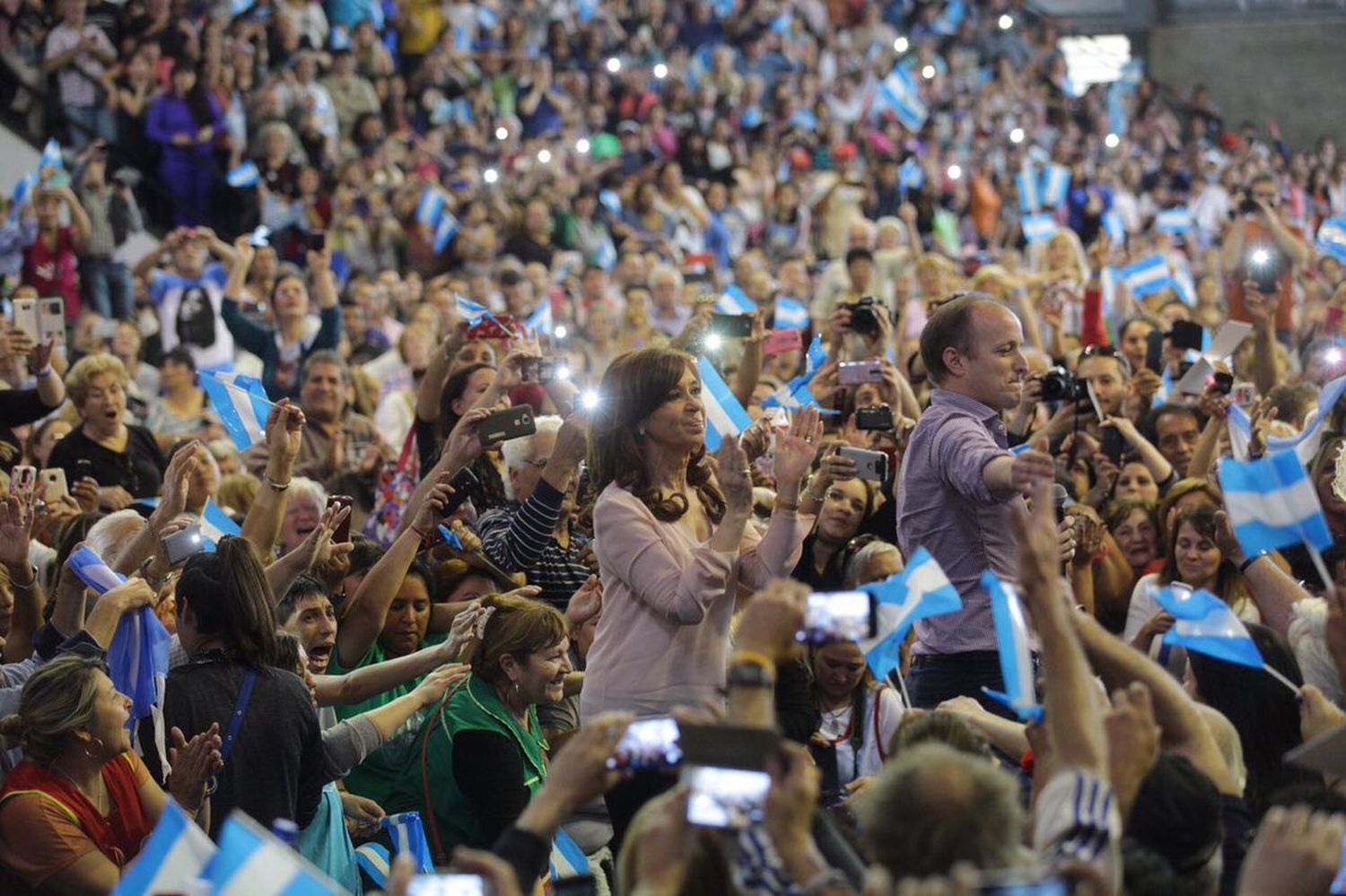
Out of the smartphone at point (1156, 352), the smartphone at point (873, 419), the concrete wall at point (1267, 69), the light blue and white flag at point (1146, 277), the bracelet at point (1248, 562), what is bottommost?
the concrete wall at point (1267, 69)

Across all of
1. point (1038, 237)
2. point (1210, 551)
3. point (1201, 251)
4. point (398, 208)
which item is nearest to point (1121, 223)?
point (1201, 251)

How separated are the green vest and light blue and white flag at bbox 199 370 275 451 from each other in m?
1.58

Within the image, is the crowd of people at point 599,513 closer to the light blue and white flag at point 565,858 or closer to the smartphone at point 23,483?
the smartphone at point 23,483

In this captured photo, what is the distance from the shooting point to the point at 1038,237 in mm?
11367

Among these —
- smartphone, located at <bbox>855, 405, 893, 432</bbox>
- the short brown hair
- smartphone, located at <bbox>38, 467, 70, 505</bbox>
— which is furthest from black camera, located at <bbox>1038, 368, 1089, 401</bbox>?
smartphone, located at <bbox>38, 467, 70, 505</bbox>

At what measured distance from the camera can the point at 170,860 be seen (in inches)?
108

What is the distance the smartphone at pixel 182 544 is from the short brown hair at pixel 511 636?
761 millimetres

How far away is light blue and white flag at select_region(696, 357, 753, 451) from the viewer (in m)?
5.27

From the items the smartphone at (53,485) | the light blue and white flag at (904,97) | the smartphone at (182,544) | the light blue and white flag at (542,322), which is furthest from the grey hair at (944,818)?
the light blue and white flag at (904,97)

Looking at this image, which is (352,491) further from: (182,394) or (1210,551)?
(1210,551)

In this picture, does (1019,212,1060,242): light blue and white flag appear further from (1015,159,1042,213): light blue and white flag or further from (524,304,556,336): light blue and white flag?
(524,304,556,336): light blue and white flag

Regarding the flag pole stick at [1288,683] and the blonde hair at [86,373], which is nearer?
the flag pole stick at [1288,683]

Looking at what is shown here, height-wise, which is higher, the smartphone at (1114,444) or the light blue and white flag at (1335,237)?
the light blue and white flag at (1335,237)

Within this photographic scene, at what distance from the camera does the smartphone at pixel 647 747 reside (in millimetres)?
2783
